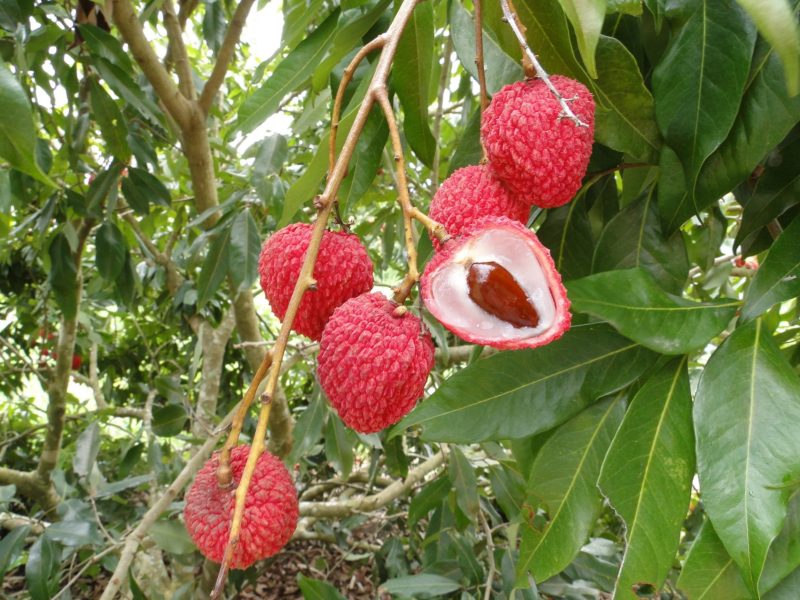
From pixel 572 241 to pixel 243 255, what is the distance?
3.01ft

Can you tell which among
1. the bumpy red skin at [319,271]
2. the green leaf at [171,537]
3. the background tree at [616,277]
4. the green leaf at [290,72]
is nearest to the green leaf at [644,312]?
the background tree at [616,277]

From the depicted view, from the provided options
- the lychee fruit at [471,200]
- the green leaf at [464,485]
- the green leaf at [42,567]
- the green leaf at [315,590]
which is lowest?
the green leaf at [464,485]

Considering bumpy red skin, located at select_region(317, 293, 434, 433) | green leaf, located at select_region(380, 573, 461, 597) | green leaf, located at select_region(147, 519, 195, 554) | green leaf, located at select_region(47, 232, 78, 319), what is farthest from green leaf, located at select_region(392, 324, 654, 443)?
green leaf, located at select_region(47, 232, 78, 319)

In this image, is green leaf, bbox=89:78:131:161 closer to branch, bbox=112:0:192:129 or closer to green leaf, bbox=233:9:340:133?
branch, bbox=112:0:192:129

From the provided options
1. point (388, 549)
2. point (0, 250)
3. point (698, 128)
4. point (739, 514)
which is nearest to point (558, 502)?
point (739, 514)

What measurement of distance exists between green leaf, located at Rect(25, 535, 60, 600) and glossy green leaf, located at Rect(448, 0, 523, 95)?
1232 mm

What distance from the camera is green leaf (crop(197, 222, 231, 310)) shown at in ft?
5.17

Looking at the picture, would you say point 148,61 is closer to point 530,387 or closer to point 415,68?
point 415,68

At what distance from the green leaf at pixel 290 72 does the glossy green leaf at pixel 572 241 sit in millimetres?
396

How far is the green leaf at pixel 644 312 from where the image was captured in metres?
0.59

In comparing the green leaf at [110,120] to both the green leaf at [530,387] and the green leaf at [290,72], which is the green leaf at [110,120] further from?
the green leaf at [530,387]

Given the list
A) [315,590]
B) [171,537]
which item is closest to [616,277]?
[315,590]

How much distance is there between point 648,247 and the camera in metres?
0.71

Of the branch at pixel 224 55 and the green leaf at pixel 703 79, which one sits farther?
the branch at pixel 224 55
